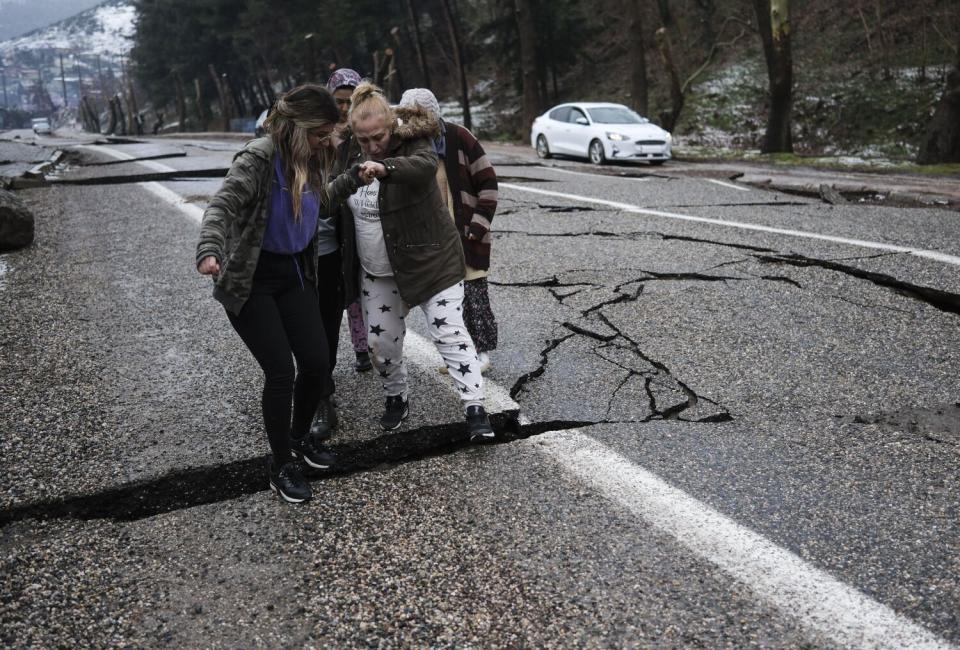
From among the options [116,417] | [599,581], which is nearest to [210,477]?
[116,417]

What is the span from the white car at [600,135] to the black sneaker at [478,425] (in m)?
13.9

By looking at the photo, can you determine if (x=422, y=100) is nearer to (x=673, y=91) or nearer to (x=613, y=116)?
(x=613, y=116)

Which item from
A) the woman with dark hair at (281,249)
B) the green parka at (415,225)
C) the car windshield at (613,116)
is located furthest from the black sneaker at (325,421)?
the car windshield at (613,116)

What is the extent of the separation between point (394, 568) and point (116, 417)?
1.93m

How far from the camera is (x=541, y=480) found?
9.79 feet

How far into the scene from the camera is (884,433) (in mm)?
3297

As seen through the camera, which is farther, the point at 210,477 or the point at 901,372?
the point at 901,372

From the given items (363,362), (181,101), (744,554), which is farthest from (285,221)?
(181,101)

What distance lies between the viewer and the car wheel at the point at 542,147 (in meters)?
18.7

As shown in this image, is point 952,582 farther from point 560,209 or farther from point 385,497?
point 560,209

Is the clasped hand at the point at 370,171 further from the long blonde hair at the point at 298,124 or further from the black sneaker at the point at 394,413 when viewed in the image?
the black sneaker at the point at 394,413

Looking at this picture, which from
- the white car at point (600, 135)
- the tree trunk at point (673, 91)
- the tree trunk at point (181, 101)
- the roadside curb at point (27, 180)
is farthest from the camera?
the tree trunk at point (181, 101)

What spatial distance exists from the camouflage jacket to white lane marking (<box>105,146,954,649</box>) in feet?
4.66

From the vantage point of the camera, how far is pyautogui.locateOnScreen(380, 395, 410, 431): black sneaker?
3475mm
